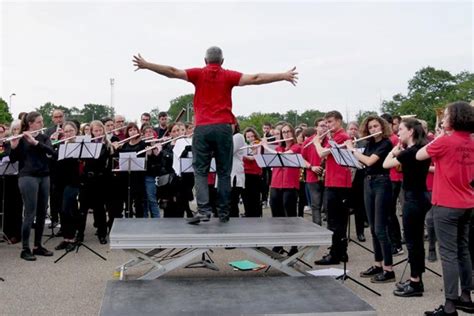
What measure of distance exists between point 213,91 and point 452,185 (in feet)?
8.78

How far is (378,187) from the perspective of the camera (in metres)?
6.41

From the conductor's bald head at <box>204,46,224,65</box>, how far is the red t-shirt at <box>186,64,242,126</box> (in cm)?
5

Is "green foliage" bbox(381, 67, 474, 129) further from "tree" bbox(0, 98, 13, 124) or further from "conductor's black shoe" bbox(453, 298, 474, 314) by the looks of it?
"conductor's black shoe" bbox(453, 298, 474, 314)

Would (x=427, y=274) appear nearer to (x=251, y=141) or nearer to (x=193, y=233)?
(x=193, y=233)

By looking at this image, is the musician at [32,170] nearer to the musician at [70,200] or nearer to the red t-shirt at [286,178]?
the musician at [70,200]

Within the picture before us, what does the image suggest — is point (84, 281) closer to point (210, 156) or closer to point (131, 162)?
point (210, 156)

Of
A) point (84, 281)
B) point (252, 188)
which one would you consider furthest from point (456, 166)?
point (84, 281)

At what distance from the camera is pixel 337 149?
682 cm

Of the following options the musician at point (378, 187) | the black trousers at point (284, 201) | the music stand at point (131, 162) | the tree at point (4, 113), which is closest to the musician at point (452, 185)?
the musician at point (378, 187)

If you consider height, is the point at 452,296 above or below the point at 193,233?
below

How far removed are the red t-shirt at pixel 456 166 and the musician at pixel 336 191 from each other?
2.17 metres

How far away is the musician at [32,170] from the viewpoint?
7812 millimetres

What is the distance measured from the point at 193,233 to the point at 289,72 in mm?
2084

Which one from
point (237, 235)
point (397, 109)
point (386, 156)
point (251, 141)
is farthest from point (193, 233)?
point (397, 109)
